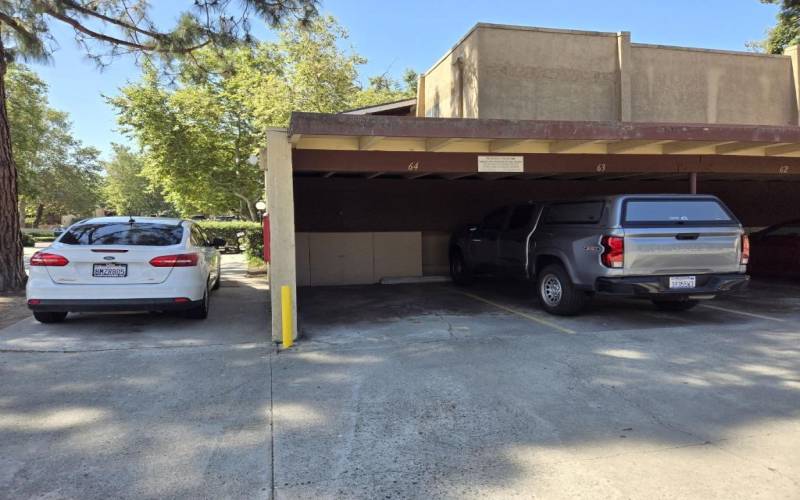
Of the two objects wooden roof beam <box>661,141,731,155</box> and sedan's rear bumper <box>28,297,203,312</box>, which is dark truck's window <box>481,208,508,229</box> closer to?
wooden roof beam <box>661,141,731,155</box>

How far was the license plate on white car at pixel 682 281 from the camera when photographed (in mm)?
7031

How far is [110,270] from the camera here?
6.77m

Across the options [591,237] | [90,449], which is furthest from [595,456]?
[591,237]

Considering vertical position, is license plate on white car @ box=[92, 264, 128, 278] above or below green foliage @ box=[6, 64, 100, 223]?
below

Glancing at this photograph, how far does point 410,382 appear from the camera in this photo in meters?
5.11

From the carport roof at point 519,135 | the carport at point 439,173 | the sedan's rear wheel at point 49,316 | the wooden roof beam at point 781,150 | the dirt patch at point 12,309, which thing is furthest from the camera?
the wooden roof beam at point 781,150

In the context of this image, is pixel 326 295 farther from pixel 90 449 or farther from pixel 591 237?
pixel 90 449

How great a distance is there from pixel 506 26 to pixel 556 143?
5731 mm

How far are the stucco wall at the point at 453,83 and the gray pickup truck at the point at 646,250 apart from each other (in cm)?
557

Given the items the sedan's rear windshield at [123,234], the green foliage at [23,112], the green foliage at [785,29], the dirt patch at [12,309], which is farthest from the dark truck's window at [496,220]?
the green foliage at [23,112]

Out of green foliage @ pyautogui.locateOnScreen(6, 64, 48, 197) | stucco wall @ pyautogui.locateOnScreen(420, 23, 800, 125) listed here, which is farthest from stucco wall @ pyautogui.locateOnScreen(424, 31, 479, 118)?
green foliage @ pyautogui.locateOnScreen(6, 64, 48, 197)

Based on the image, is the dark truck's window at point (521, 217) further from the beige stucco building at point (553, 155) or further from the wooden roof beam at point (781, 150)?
the wooden roof beam at point (781, 150)

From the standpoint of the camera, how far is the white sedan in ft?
22.1

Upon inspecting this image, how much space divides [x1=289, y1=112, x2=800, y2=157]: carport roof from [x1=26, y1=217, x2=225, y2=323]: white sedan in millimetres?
2292
